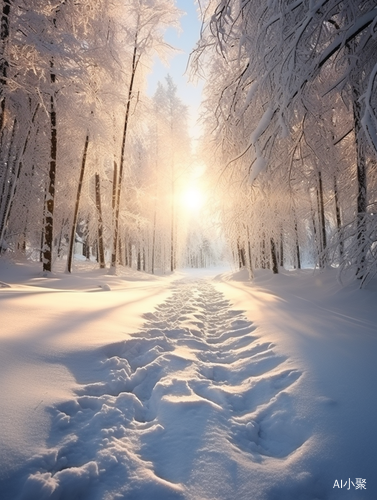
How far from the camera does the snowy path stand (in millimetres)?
1122

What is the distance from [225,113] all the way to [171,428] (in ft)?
17.3

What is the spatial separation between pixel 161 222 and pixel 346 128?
1675 cm

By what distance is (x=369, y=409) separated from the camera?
5.21 ft

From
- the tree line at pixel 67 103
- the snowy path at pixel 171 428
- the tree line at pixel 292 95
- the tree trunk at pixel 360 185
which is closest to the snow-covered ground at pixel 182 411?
the snowy path at pixel 171 428

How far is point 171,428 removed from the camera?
154cm

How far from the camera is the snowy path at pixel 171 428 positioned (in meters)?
1.12

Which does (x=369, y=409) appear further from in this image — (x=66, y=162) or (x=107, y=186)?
(x=107, y=186)

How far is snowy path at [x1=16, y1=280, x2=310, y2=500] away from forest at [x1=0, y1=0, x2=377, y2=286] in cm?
237

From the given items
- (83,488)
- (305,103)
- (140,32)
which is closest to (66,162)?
(140,32)

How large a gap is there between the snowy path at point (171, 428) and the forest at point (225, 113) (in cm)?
237

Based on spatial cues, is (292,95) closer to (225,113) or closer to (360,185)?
(225,113)

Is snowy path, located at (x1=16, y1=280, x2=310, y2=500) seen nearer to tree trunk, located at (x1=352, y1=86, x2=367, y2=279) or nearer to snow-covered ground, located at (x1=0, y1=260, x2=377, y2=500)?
snow-covered ground, located at (x1=0, y1=260, x2=377, y2=500)

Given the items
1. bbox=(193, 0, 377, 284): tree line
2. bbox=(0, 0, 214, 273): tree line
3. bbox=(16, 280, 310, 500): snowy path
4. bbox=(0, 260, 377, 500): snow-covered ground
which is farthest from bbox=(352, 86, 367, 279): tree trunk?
bbox=(0, 0, 214, 273): tree line

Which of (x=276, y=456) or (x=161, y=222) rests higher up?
(x=161, y=222)
